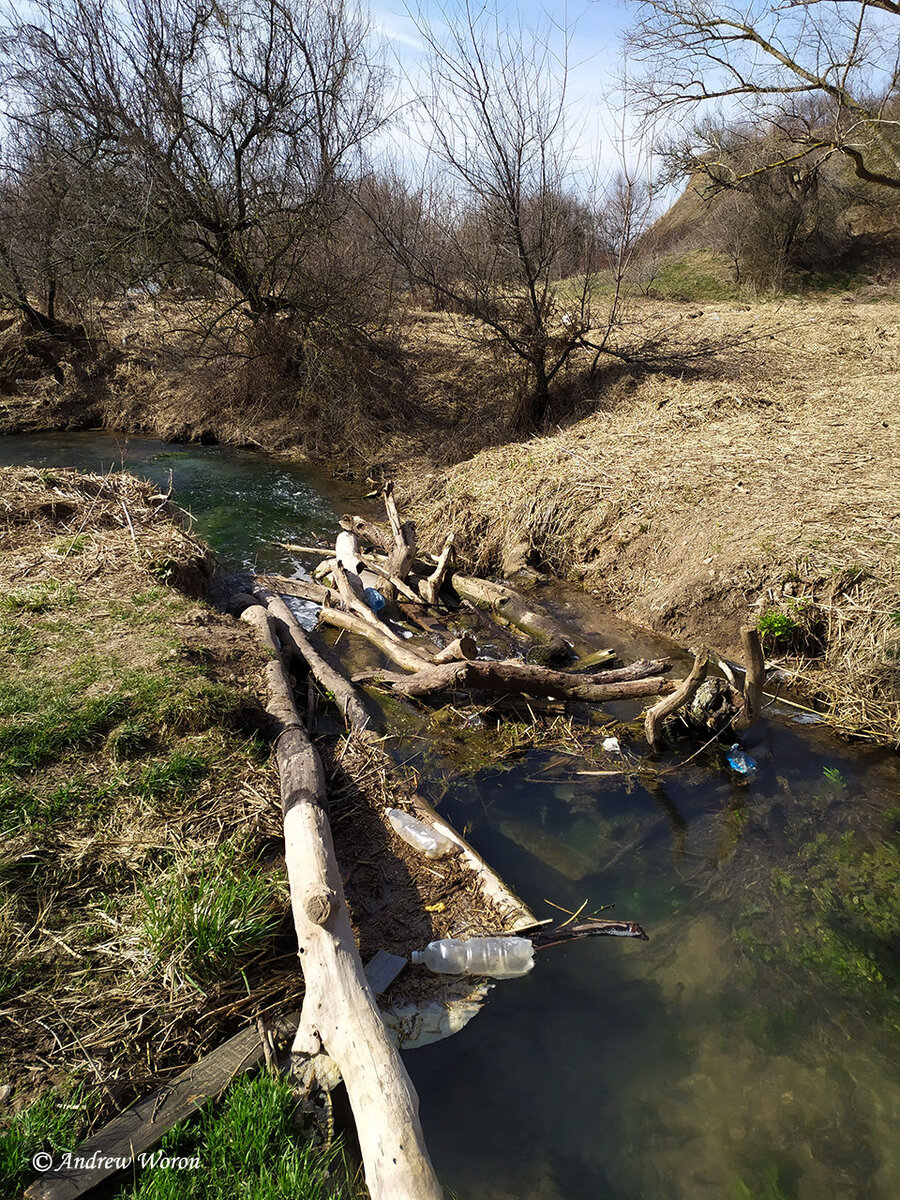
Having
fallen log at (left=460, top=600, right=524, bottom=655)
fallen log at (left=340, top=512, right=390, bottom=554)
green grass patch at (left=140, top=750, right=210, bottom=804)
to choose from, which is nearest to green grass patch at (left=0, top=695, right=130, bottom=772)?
green grass patch at (left=140, top=750, right=210, bottom=804)

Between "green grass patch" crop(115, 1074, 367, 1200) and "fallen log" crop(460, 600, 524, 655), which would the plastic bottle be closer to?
"green grass patch" crop(115, 1074, 367, 1200)

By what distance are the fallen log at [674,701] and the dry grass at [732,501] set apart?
4.53ft

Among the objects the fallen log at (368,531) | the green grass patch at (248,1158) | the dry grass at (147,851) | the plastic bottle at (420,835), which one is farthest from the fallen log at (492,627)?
the green grass patch at (248,1158)

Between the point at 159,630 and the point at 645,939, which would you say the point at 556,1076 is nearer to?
the point at 645,939

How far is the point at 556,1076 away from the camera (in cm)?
330

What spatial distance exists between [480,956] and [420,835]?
2.82 feet

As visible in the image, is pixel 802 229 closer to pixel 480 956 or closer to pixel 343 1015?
pixel 480 956

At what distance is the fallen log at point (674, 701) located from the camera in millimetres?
5031

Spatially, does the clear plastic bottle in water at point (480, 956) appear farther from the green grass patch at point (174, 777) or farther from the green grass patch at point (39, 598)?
the green grass patch at point (39, 598)

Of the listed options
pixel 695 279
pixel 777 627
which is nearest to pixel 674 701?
pixel 777 627

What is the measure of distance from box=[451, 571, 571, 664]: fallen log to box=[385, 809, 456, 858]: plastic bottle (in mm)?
2248

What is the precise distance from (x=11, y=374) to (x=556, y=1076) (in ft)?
59.3

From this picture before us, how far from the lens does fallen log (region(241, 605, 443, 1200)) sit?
98.0 inches

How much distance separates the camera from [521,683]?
18.8 feet
